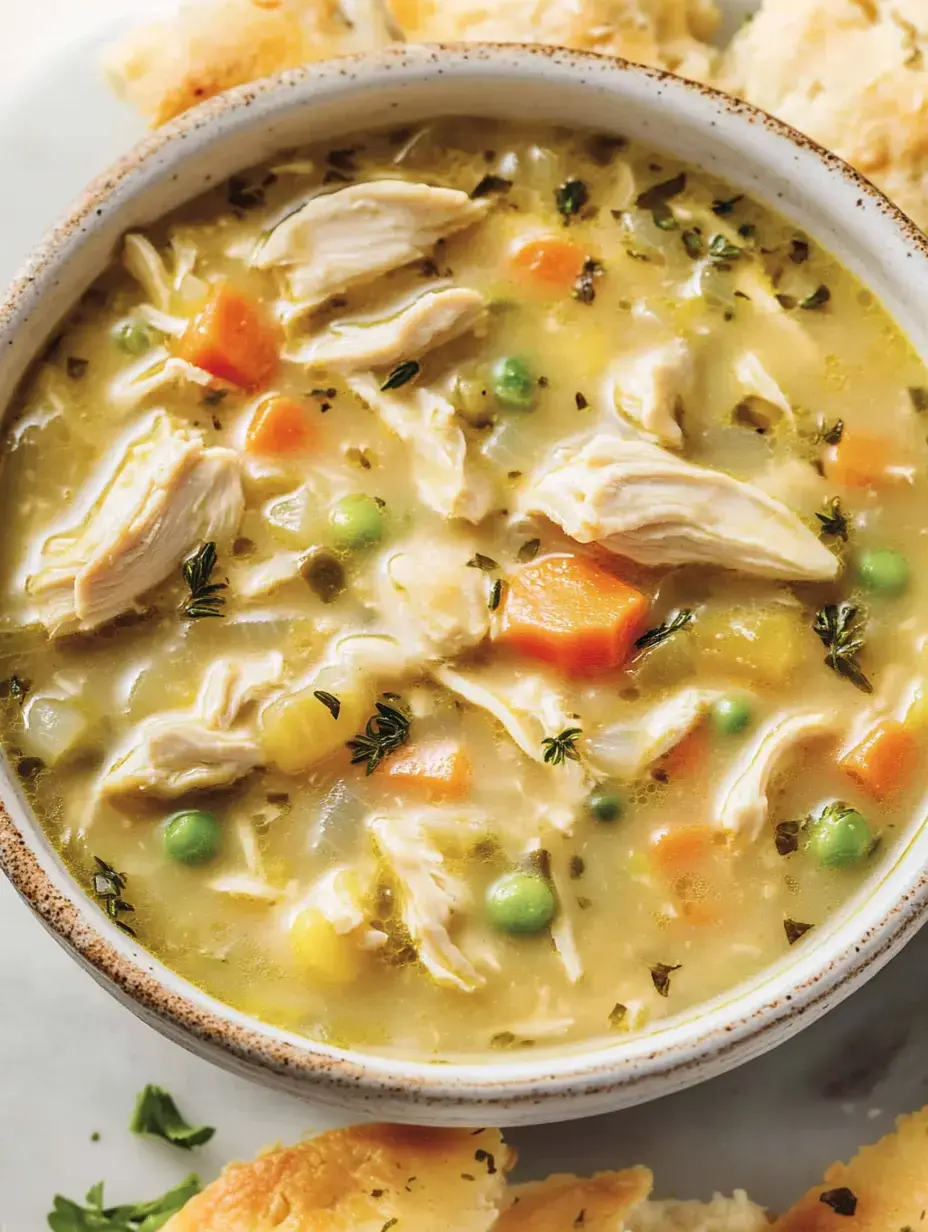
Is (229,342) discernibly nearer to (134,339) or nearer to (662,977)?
(134,339)

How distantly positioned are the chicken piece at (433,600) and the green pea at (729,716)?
0.41 m

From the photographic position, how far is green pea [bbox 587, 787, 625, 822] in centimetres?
246

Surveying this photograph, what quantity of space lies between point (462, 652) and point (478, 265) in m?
0.71

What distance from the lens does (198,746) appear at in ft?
7.90

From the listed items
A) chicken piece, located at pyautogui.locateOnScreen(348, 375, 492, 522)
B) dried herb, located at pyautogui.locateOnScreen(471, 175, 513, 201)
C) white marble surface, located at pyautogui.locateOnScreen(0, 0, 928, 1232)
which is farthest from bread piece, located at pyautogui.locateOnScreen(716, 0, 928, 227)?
white marble surface, located at pyautogui.locateOnScreen(0, 0, 928, 1232)

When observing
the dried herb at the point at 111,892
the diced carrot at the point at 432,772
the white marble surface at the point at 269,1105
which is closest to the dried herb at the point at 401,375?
the diced carrot at the point at 432,772

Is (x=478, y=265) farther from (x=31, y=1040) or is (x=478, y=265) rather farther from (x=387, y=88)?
(x=31, y=1040)

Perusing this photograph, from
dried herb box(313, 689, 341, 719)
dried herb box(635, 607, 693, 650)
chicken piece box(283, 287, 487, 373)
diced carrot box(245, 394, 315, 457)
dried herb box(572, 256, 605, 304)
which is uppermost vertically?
dried herb box(572, 256, 605, 304)

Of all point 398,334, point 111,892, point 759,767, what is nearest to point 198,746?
point 111,892

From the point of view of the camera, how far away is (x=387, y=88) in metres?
2.62

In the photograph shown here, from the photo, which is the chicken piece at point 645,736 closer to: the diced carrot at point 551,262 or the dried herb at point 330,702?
the dried herb at point 330,702

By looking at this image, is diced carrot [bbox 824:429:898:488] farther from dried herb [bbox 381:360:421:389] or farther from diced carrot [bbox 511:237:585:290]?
dried herb [bbox 381:360:421:389]

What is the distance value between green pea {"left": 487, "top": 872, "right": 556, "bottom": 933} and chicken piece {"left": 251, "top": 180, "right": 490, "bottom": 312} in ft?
3.50

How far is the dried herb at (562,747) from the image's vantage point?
8.00 feet
